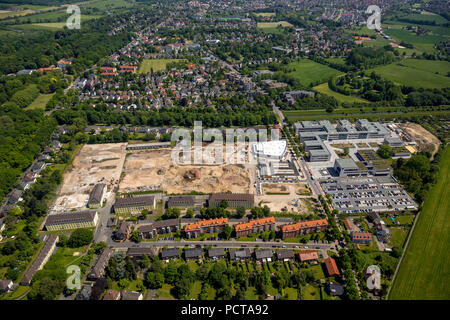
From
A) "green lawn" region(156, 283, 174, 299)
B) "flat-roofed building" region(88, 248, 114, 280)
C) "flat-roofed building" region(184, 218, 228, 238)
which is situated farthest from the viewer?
"flat-roofed building" region(184, 218, 228, 238)

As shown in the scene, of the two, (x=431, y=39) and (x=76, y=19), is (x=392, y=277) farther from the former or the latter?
(x=76, y=19)

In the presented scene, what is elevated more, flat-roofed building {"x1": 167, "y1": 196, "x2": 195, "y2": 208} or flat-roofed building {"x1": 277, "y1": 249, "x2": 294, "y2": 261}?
flat-roofed building {"x1": 167, "y1": 196, "x2": 195, "y2": 208}

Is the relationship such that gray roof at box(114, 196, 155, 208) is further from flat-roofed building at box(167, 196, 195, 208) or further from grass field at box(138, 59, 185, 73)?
grass field at box(138, 59, 185, 73)

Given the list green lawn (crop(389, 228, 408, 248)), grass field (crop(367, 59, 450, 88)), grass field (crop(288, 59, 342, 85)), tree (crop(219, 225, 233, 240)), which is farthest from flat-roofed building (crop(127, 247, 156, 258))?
grass field (crop(367, 59, 450, 88))

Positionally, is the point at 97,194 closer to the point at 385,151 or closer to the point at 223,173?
the point at 223,173

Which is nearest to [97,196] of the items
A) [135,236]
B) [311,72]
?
[135,236]

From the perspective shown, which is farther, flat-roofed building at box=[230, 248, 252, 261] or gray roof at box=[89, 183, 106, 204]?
gray roof at box=[89, 183, 106, 204]

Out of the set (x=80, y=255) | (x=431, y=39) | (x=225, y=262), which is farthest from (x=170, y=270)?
(x=431, y=39)
